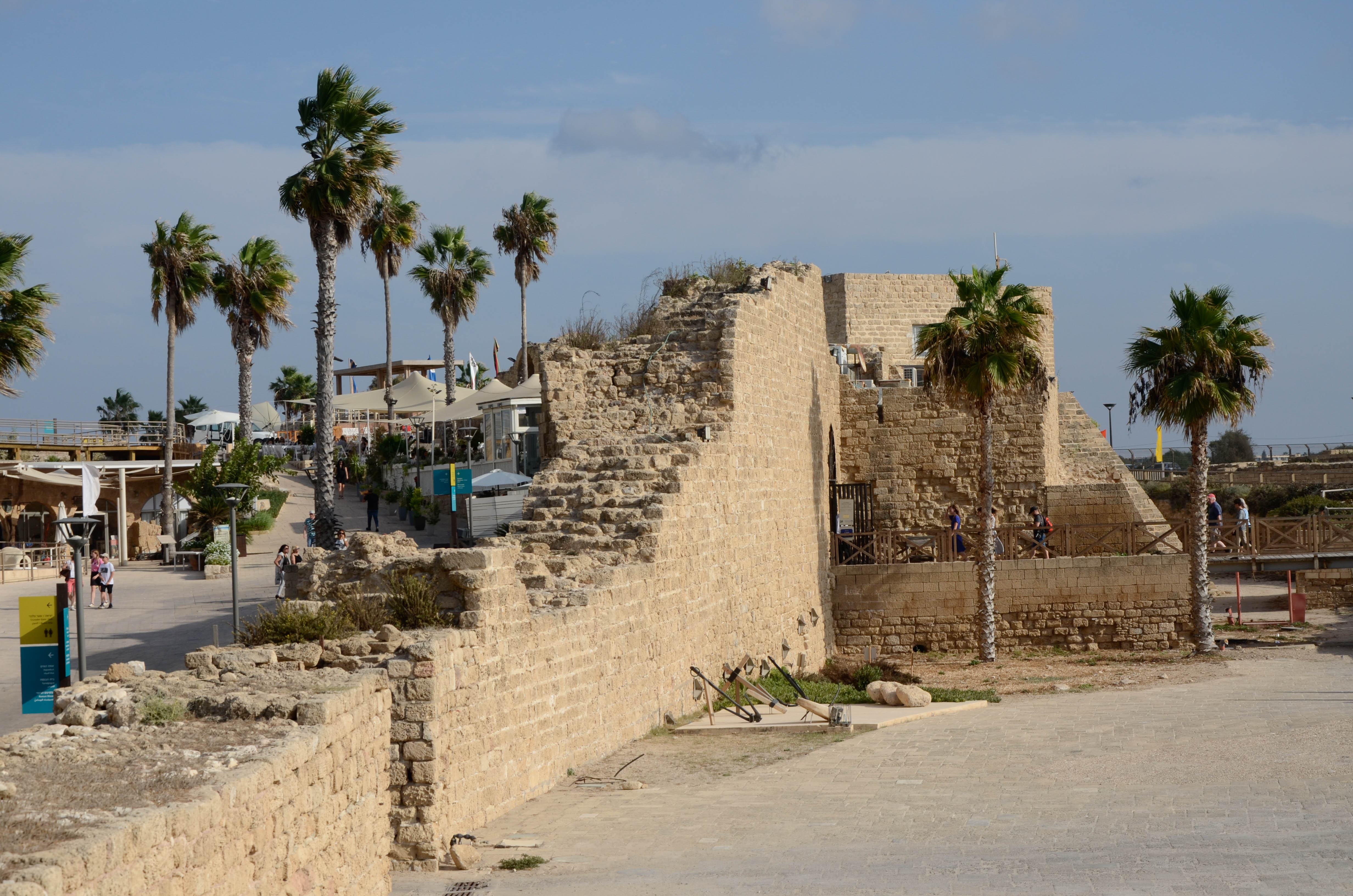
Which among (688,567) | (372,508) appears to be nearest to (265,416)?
(372,508)

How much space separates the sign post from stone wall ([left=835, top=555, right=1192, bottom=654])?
44.4 feet

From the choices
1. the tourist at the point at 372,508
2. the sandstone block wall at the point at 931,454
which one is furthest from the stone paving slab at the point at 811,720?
the tourist at the point at 372,508

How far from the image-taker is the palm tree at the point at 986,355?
62.2 feet

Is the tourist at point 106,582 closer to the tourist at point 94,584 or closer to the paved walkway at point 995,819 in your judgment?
the tourist at point 94,584

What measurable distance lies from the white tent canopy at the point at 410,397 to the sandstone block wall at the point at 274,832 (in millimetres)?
26951

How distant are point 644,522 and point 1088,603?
11.4m

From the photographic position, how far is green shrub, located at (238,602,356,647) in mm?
8578

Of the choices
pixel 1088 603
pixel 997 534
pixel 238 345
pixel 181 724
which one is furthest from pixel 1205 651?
pixel 238 345

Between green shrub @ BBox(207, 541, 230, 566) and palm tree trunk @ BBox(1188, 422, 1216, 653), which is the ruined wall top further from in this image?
green shrub @ BBox(207, 541, 230, 566)

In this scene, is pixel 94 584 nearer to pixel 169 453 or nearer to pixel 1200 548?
pixel 169 453

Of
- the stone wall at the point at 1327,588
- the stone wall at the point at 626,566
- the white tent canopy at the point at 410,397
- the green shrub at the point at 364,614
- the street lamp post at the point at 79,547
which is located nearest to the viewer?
the stone wall at the point at 626,566

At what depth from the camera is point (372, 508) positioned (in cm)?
2994

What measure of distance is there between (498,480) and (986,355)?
8788mm

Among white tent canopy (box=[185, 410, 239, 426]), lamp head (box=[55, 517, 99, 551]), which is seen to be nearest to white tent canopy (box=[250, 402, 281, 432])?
white tent canopy (box=[185, 410, 239, 426])
